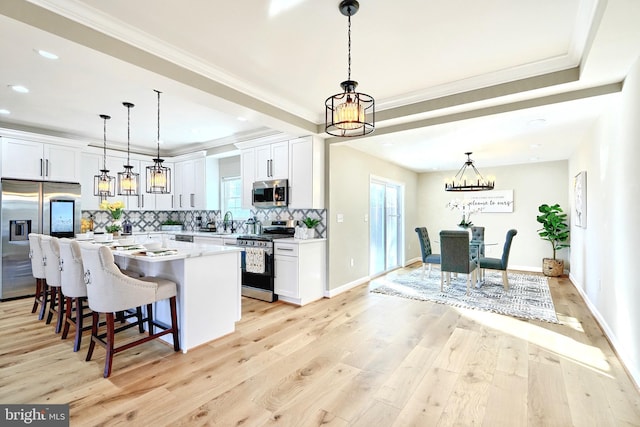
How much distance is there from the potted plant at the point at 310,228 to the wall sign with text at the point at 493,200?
4684mm

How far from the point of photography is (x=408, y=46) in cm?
251

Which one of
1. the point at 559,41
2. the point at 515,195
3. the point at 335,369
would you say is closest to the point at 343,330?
the point at 335,369

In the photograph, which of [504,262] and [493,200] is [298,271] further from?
[493,200]

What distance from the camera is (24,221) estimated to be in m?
4.48

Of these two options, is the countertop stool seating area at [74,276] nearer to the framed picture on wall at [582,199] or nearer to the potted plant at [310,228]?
the potted plant at [310,228]

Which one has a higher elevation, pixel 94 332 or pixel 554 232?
pixel 554 232

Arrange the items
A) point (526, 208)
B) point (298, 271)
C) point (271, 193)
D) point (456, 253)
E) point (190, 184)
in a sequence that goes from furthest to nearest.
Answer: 1. point (526, 208)
2. point (190, 184)
3. point (271, 193)
4. point (456, 253)
5. point (298, 271)

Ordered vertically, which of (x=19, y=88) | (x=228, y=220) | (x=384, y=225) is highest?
(x=19, y=88)

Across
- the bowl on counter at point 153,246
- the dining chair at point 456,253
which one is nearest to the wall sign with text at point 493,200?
the dining chair at point 456,253

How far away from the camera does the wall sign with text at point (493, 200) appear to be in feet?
22.9

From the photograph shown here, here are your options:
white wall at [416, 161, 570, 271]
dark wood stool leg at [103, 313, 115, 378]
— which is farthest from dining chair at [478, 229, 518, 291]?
dark wood stool leg at [103, 313, 115, 378]

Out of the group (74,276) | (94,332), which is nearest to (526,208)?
(94,332)

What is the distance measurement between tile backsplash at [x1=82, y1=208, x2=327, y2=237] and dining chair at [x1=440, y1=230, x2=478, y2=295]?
1.93m

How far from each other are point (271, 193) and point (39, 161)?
11.8ft
